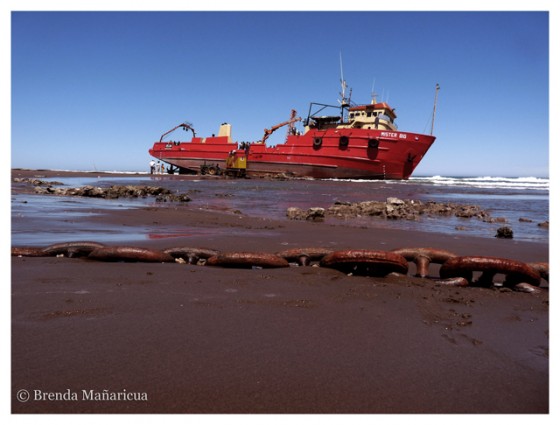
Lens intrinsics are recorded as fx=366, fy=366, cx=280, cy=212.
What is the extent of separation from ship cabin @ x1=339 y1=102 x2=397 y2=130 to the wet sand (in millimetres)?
27517

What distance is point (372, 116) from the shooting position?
28641 mm

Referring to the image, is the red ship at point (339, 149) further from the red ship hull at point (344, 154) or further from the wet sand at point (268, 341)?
the wet sand at point (268, 341)

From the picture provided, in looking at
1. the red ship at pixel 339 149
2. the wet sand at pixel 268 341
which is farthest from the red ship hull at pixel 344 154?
the wet sand at pixel 268 341

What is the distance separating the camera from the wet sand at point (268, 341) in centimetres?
115

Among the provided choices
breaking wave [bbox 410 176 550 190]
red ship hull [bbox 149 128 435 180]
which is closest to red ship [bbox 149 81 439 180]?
red ship hull [bbox 149 128 435 180]

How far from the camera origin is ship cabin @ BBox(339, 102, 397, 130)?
92.5ft

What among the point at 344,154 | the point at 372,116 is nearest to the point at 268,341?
the point at 344,154

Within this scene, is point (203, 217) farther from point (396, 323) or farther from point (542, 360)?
point (542, 360)

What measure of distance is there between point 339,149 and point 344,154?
22.4 inches

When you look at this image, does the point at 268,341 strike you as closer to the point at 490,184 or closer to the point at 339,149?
the point at 339,149

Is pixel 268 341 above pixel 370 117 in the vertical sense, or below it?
below

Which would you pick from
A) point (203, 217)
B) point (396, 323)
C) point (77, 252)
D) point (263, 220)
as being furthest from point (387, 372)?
point (203, 217)

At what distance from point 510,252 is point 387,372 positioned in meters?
3.14

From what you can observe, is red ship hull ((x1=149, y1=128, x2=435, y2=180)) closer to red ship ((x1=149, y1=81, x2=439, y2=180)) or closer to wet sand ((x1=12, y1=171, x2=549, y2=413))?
red ship ((x1=149, y1=81, x2=439, y2=180))
